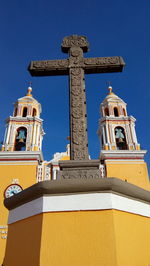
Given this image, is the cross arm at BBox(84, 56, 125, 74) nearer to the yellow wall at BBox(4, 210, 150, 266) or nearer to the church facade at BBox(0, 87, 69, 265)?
the yellow wall at BBox(4, 210, 150, 266)

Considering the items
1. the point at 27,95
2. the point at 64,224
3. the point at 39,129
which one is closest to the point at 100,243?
the point at 64,224

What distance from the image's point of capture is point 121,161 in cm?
1180

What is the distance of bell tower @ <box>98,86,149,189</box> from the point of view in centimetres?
1142

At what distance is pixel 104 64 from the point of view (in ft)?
10.5

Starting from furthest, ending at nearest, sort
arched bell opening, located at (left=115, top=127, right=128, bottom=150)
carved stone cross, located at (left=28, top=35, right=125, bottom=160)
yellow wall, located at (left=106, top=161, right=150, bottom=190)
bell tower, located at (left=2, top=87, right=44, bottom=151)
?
arched bell opening, located at (left=115, top=127, right=128, bottom=150) < bell tower, located at (left=2, top=87, right=44, bottom=151) < yellow wall, located at (left=106, top=161, right=150, bottom=190) < carved stone cross, located at (left=28, top=35, right=125, bottom=160)

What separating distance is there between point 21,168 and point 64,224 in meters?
10.1

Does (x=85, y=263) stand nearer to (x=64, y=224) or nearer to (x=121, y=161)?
(x=64, y=224)

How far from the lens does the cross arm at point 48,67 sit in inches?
125

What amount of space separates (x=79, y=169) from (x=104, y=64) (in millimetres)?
1693

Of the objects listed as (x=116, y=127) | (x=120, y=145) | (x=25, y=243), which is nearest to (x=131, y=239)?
(x=25, y=243)

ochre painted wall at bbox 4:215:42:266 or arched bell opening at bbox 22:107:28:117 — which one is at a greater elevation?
arched bell opening at bbox 22:107:28:117

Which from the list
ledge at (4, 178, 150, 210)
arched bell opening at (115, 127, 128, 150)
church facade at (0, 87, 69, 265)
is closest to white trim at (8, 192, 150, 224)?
ledge at (4, 178, 150, 210)

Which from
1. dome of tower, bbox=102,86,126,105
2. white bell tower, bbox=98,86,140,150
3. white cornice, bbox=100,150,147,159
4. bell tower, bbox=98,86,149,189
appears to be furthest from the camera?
dome of tower, bbox=102,86,126,105

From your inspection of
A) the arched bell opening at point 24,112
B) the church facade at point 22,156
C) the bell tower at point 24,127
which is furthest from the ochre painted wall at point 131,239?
the arched bell opening at point 24,112
